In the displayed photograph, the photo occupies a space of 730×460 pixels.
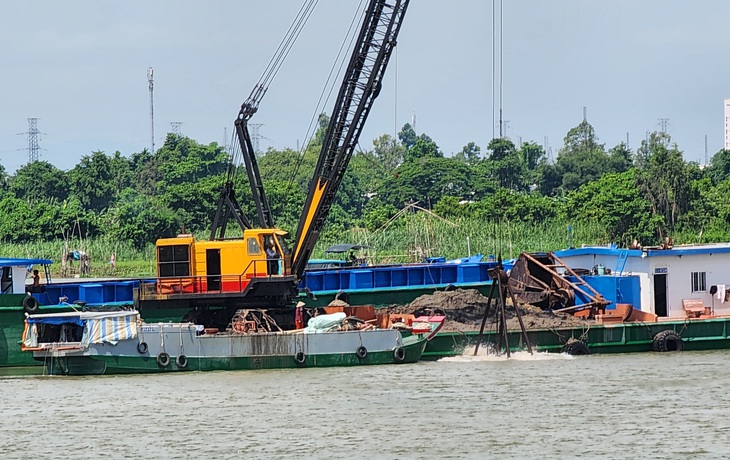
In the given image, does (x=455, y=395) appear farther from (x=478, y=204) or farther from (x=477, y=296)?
(x=478, y=204)

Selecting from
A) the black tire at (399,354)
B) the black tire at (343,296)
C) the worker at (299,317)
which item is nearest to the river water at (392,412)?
the black tire at (399,354)

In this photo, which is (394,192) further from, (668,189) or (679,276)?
(679,276)

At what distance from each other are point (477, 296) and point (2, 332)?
14693 millimetres

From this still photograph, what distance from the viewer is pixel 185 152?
105000mm

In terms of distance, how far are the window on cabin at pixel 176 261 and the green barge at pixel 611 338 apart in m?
7.59

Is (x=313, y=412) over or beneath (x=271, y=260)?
beneath

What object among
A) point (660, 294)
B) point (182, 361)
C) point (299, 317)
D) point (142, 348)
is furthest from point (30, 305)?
point (660, 294)

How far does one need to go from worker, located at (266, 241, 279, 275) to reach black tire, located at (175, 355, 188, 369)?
3.78 meters

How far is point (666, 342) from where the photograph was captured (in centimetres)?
3991

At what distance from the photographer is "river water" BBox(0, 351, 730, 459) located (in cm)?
2786

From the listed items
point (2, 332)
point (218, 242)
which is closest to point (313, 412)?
point (218, 242)

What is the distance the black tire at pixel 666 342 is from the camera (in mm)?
39844

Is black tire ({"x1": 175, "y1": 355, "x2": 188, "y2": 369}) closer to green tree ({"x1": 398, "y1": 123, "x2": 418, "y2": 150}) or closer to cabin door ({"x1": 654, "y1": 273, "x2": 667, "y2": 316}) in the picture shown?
cabin door ({"x1": 654, "y1": 273, "x2": 667, "y2": 316})

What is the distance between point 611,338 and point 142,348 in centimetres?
1403
